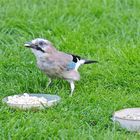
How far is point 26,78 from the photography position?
273 inches

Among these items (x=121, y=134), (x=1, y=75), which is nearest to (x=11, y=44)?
(x=1, y=75)

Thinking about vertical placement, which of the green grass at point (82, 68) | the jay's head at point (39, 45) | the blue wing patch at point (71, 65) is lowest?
the green grass at point (82, 68)

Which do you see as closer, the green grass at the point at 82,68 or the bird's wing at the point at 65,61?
the green grass at the point at 82,68

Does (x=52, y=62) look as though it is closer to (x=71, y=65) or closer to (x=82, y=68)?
(x=71, y=65)

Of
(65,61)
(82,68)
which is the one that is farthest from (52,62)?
(82,68)

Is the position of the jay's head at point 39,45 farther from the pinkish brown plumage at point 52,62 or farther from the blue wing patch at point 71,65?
the blue wing patch at point 71,65

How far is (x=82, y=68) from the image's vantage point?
7.39 metres

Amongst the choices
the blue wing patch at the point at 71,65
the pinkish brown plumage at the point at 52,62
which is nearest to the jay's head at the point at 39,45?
the pinkish brown plumage at the point at 52,62

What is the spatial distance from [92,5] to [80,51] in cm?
152

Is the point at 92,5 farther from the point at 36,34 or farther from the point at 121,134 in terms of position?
the point at 121,134

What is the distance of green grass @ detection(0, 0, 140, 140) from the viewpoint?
568 centimetres

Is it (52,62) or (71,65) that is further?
(71,65)

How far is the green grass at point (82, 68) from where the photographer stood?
224 inches

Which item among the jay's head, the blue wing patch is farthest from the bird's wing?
the jay's head
